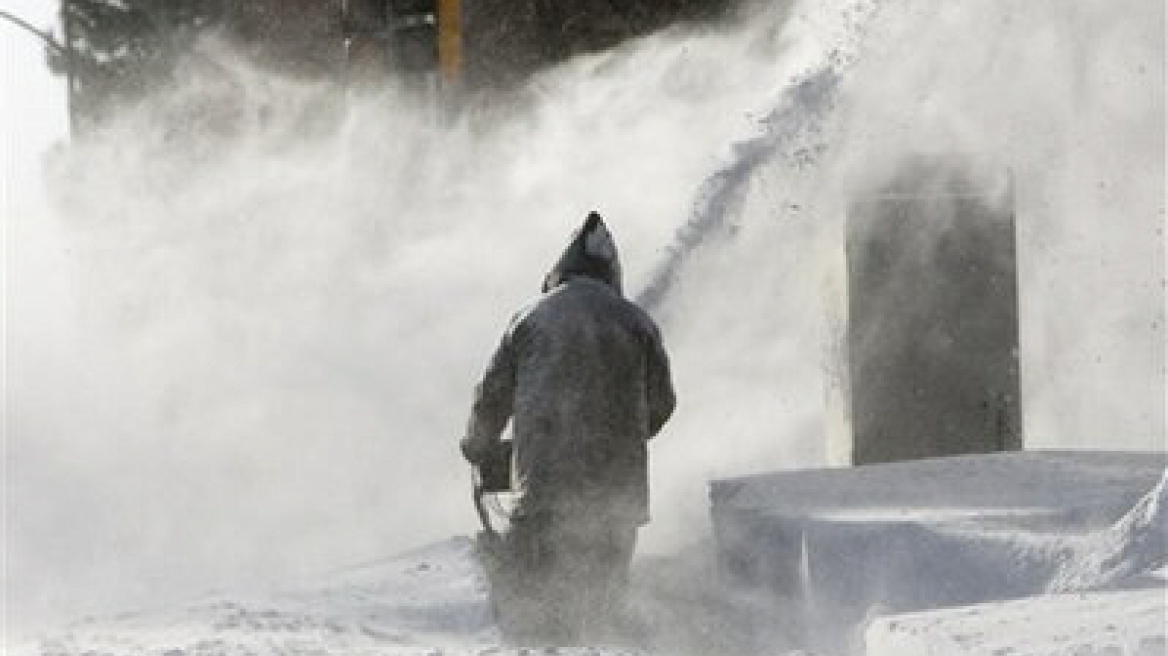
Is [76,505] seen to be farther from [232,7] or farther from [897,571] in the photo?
[232,7]

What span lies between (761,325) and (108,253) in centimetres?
1385

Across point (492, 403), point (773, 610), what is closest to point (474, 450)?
point (492, 403)

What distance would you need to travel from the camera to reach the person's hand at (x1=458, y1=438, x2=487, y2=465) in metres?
6.47

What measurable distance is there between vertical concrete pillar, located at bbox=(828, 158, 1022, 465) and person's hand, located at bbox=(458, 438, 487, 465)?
2.55 meters

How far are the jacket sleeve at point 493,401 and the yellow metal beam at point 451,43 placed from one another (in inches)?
496

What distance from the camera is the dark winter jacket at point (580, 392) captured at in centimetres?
622

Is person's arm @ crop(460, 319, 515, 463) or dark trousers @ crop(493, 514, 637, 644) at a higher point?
person's arm @ crop(460, 319, 515, 463)

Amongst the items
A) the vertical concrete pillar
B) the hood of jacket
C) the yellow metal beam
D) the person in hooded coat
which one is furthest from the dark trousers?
the yellow metal beam

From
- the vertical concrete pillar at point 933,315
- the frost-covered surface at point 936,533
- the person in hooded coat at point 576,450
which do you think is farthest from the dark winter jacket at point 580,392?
the vertical concrete pillar at point 933,315

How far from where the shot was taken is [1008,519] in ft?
19.8

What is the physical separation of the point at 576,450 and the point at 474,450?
1.44ft

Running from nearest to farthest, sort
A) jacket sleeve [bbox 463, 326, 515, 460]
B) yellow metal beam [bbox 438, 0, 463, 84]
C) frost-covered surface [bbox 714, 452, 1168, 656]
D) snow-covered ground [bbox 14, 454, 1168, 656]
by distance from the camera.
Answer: snow-covered ground [bbox 14, 454, 1168, 656] → frost-covered surface [bbox 714, 452, 1168, 656] → jacket sleeve [bbox 463, 326, 515, 460] → yellow metal beam [bbox 438, 0, 463, 84]

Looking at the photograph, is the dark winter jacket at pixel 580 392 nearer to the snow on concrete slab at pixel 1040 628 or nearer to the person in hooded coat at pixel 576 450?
the person in hooded coat at pixel 576 450

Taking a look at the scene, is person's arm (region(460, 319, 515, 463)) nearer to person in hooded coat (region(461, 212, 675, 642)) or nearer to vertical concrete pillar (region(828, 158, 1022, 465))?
person in hooded coat (region(461, 212, 675, 642))
